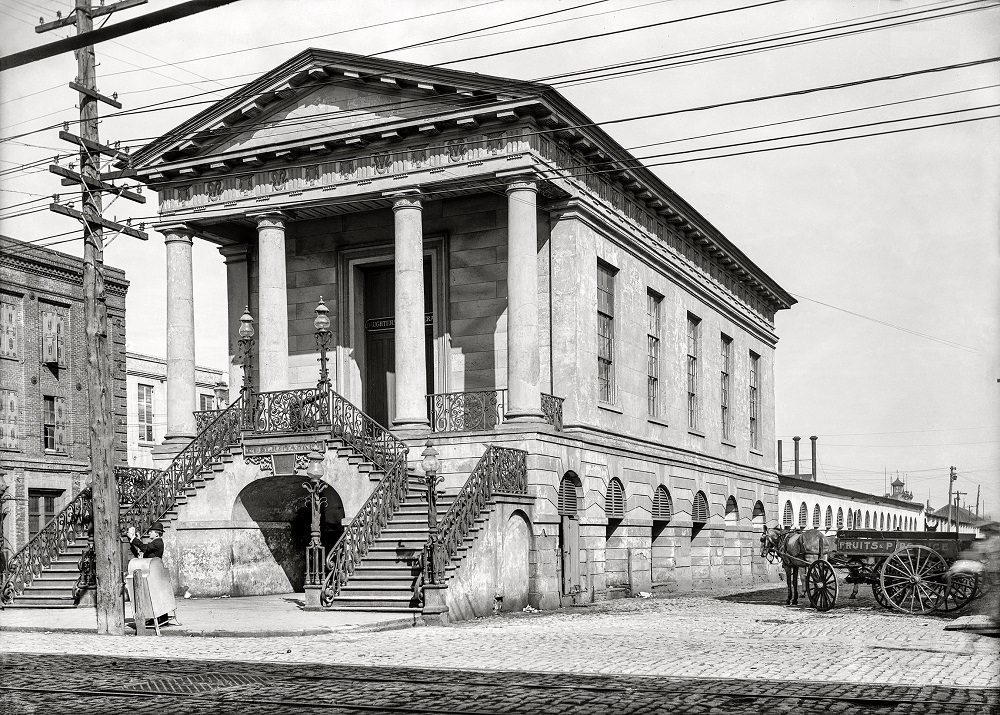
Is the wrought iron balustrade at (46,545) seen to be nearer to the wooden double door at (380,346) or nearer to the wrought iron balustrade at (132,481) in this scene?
the wrought iron balustrade at (132,481)

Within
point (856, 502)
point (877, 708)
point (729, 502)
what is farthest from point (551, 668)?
point (856, 502)

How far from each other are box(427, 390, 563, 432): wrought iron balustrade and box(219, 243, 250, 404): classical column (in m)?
6.96

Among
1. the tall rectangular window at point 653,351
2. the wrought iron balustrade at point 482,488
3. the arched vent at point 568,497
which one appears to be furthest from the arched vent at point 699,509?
the wrought iron balustrade at point 482,488

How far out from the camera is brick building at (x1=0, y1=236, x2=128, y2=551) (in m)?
44.2

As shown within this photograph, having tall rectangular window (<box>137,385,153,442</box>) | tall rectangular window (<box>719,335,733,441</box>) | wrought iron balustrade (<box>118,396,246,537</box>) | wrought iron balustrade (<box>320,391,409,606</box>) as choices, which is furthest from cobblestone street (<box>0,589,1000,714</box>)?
tall rectangular window (<box>137,385,153,442</box>)

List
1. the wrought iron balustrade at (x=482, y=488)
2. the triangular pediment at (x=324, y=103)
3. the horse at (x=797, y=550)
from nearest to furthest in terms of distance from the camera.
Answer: the wrought iron balustrade at (x=482, y=488)
the horse at (x=797, y=550)
the triangular pediment at (x=324, y=103)

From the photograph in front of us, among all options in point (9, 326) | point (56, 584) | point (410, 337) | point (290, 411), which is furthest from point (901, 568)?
point (9, 326)

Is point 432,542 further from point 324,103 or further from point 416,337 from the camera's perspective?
point 324,103

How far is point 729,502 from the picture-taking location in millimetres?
42688

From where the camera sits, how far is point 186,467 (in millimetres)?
27906

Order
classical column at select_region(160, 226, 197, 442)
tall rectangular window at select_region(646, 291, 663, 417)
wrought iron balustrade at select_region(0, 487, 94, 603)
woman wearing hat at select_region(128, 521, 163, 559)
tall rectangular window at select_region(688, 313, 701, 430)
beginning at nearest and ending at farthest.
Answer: woman wearing hat at select_region(128, 521, 163, 559)
wrought iron balustrade at select_region(0, 487, 94, 603)
classical column at select_region(160, 226, 197, 442)
tall rectangular window at select_region(646, 291, 663, 417)
tall rectangular window at select_region(688, 313, 701, 430)

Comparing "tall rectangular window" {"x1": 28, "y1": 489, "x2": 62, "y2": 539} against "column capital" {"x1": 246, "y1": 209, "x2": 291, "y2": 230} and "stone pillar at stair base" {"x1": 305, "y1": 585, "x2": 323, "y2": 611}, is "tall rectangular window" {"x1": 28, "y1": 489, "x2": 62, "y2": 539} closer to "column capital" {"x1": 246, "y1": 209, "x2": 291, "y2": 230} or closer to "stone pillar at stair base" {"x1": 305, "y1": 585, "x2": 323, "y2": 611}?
"column capital" {"x1": 246, "y1": 209, "x2": 291, "y2": 230}

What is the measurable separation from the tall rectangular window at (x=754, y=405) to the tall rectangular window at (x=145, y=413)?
1204 inches

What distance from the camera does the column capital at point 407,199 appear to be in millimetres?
A: 27547
